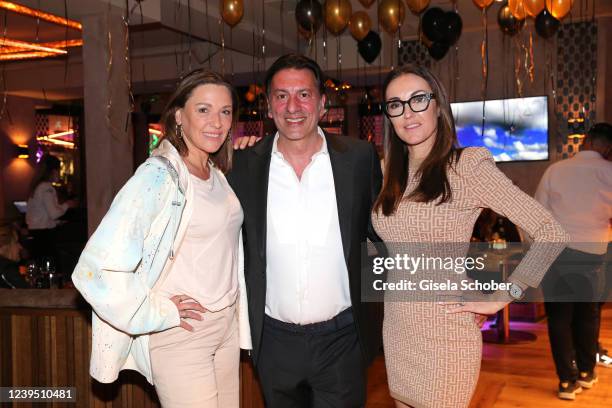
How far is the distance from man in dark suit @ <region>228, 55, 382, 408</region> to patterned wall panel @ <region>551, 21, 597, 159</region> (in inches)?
288

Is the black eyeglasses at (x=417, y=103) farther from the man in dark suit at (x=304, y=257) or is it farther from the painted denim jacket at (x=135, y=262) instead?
the painted denim jacket at (x=135, y=262)

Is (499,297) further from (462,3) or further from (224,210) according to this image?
(462,3)

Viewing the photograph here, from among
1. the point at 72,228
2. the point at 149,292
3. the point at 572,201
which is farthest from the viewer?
the point at 72,228

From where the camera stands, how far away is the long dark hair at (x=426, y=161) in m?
2.09

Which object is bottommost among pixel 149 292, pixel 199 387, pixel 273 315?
pixel 199 387

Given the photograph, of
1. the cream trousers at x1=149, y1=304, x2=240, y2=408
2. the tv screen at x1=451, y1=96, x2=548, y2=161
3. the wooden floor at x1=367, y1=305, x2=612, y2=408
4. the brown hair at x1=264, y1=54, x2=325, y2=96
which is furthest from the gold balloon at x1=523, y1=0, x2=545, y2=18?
the cream trousers at x1=149, y1=304, x2=240, y2=408

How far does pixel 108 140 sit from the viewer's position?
6.94 m

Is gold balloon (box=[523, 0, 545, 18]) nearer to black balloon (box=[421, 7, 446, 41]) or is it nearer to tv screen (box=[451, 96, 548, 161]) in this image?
black balloon (box=[421, 7, 446, 41])

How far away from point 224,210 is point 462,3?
270 inches

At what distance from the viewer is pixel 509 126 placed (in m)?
9.28

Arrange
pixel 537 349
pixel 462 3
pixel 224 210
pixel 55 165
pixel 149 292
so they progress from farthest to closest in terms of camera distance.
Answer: pixel 55 165
pixel 462 3
pixel 537 349
pixel 224 210
pixel 149 292

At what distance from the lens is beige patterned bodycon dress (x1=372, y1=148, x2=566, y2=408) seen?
2.02 m

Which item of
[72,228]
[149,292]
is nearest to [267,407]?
[149,292]

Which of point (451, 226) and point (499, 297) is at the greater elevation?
point (451, 226)
